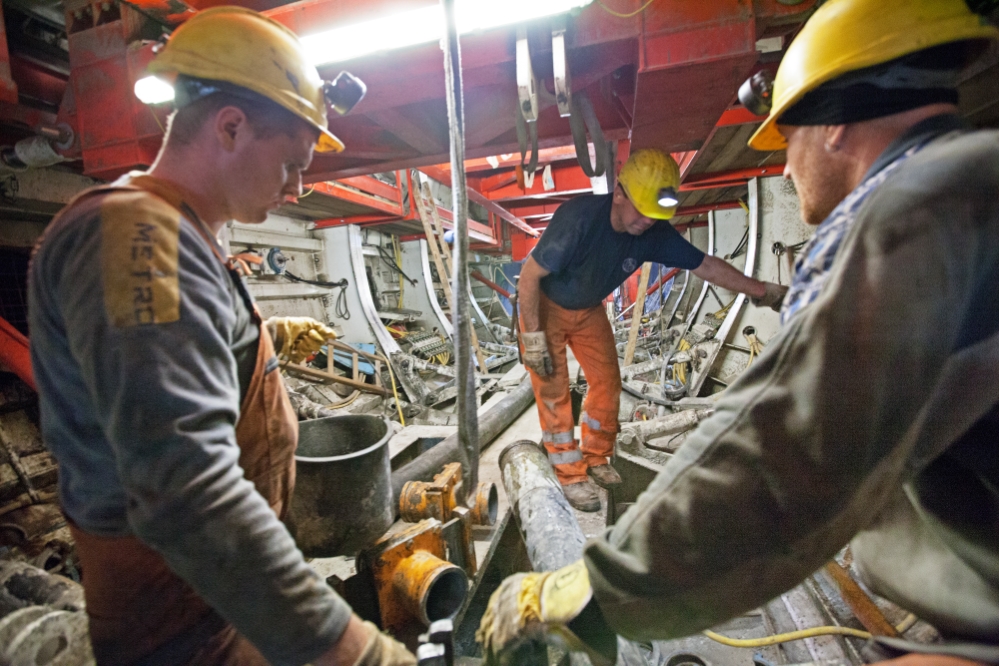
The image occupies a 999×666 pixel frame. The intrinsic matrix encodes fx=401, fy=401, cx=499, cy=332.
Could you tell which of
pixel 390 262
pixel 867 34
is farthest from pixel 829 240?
pixel 390 262

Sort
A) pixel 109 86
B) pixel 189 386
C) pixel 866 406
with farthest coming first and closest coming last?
1. pixel 109 86
2. pixel 189 386
3. pixel 866 406

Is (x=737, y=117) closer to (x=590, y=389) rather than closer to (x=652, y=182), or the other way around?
(x=652, y=182)

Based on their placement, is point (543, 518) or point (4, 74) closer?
point (543, 518)

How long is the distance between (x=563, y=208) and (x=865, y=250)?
2.27 metres

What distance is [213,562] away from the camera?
2.33 ft

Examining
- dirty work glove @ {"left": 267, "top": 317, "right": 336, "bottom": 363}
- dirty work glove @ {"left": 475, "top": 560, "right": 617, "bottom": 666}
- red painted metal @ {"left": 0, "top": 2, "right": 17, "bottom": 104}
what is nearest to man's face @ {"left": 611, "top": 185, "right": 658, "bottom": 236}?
dirty work glove @ {"left": 267, "top": 317, "right": 336, "bottom": 363}

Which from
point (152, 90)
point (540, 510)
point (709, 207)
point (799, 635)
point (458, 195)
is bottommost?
point (799, 635)

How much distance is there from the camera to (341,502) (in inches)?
56.6

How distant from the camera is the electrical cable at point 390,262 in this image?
836cm

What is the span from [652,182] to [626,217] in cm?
26

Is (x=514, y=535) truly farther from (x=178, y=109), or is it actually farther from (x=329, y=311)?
(x=329, y=311)

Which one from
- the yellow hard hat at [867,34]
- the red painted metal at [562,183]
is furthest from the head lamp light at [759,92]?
the red painted metal at [562,183]

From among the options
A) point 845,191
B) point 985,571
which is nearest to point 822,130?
point 845,191

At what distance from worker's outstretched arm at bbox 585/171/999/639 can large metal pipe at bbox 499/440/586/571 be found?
700 mm
